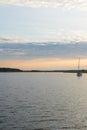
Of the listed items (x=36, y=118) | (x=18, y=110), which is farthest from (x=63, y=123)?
(x=18, y=110)

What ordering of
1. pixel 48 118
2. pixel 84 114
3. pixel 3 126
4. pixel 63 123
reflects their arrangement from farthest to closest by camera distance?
pixel 84 114
pixel 48 118
pixel 63 123
pixel 3 126

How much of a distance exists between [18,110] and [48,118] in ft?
25.4

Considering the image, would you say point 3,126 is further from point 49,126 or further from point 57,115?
point 57,115

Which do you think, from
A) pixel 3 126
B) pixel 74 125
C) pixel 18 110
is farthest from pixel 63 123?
pixel 18 110

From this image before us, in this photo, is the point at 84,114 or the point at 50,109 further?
the point at 50,109

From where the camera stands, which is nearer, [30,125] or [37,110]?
[30,125]

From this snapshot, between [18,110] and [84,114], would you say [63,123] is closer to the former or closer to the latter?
[84,114]

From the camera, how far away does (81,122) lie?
4312cm

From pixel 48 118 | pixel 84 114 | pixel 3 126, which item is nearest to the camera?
pixel 3 126

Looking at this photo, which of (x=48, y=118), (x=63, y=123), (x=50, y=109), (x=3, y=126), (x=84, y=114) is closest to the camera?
(x=3, y=126)

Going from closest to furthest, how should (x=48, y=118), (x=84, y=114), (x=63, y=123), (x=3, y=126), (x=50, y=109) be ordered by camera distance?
(x=3, y=126) < (x=63, y=123) < (x=48, y=118) < (x=84, y=114) < (x=50, y=109)

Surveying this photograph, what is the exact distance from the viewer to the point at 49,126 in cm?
4009

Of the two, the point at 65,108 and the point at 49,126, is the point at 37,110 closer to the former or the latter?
the point at 65,108

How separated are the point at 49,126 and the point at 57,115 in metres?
7.55
